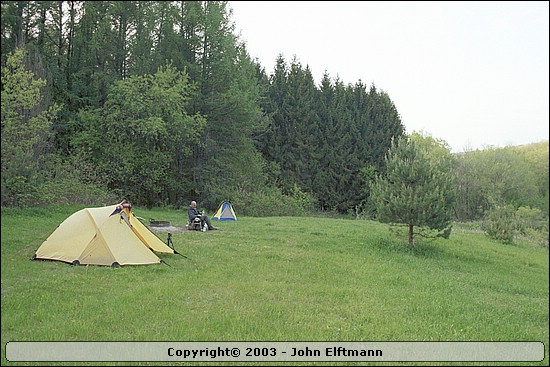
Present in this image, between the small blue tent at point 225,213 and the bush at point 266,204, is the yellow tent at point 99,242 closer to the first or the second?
the small blue tent at point 225,213

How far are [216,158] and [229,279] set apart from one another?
834 inches

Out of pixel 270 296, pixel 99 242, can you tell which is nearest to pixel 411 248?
pixel 270 296

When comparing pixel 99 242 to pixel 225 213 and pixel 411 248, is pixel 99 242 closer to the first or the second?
pixel 411 248

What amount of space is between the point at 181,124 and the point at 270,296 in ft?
63.8

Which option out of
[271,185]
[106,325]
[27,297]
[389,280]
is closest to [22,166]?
[27,297]

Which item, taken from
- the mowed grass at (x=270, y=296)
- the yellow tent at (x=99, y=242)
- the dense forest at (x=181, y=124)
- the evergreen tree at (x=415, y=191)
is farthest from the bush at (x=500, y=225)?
the yellow tent at (x=99, y=242)

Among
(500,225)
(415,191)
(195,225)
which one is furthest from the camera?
(500,225)

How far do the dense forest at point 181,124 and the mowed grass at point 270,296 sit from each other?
6.54ft

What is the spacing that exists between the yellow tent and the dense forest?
1.73 metres

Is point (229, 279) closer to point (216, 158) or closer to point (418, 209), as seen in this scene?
point (418, 209)

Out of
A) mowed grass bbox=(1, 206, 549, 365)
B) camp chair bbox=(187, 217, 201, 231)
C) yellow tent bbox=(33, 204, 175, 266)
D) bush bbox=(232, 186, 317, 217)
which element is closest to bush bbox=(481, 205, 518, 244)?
mowed grass bbox=(1, 206, 549, 365)

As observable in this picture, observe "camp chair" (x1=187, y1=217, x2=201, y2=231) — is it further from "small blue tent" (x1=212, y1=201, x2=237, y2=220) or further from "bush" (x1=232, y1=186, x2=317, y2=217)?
"bush" (x1=232, y1=186, x2=317, y2=217)

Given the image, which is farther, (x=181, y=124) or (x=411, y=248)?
(x=181, y=124)

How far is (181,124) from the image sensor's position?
26016 millimetres
